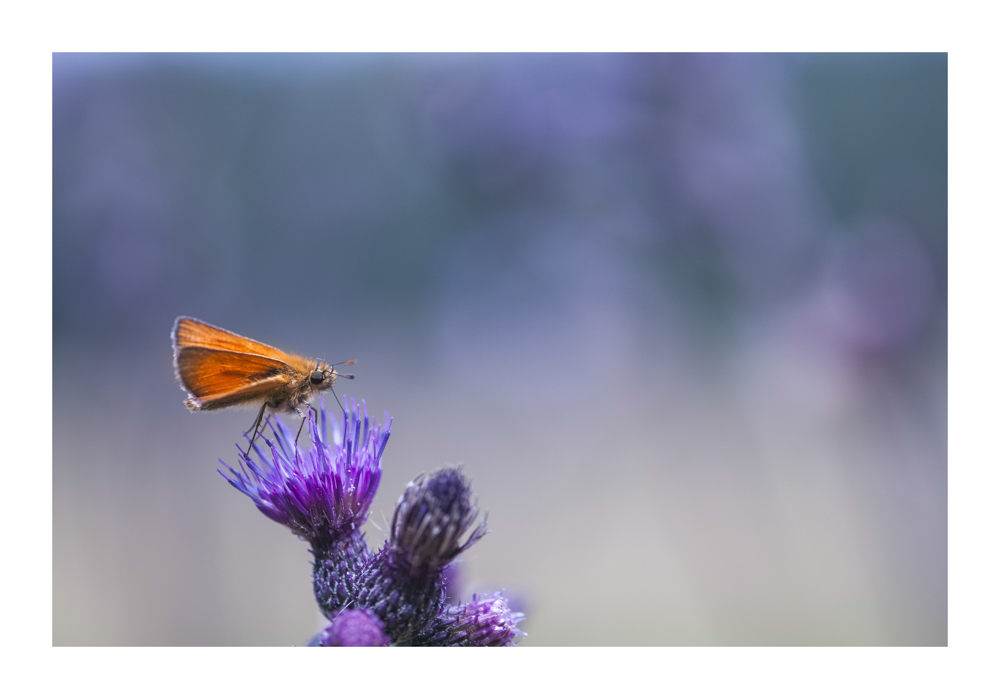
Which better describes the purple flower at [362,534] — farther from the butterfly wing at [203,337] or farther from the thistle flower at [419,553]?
the butterfly wing at [203,337]

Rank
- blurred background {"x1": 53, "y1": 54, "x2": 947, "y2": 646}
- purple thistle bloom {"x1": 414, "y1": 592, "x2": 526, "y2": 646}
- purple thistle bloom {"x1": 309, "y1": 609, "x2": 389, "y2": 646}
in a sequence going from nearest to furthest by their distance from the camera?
purple thistle bloom {"x1": 309, "y1": 609, "x2": 389, "y2": 646}, purple thistle bloom {"x1": 414, "y1": 592, "x2": 526, "y2": 646}, blurred background {"x1": 53, "y1": 54, "x2": 947, "y2": 646}

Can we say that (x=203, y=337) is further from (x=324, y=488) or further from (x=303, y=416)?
(x=324, y=488)

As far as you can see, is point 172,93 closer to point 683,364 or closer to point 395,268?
point 395,268

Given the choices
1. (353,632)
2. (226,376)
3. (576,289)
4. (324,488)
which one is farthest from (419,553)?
(576,289)

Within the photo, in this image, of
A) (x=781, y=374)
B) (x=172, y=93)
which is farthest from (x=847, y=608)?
(x=172, y=93)

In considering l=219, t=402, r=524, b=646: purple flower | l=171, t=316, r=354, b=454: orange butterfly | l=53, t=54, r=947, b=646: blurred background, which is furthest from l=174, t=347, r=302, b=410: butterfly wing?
l=53, t=54, r=947, b=646: blurred background

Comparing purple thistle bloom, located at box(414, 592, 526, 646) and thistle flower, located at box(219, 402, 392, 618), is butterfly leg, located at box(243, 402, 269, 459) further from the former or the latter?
purple thistle bloom, located at box(414, 592, 526, 646)
